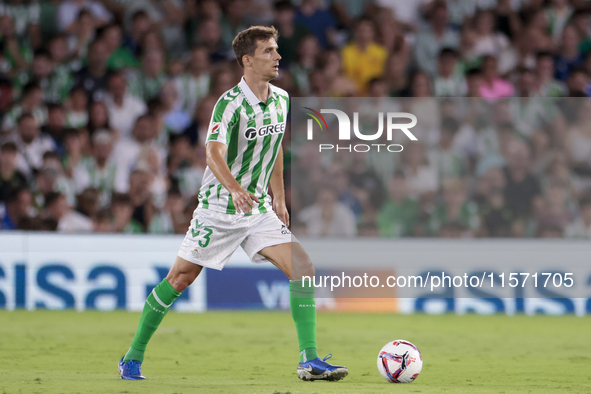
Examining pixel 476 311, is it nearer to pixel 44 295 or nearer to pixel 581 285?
pixel 581 285

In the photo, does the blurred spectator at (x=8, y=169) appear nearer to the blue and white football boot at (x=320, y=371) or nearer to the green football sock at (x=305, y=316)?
the green football sock at (x=305, y=316)

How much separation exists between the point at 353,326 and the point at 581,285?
3.16m

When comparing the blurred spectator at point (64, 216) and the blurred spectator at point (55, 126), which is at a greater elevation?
the blurred spectator at point (55, 126)

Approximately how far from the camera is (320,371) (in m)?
5.11

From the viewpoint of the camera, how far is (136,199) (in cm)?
1048

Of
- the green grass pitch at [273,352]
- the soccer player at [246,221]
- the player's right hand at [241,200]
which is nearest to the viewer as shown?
the player's right hand at [241,200]

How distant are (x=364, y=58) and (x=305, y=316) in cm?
767

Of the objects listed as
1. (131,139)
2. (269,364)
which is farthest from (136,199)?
(269,364)

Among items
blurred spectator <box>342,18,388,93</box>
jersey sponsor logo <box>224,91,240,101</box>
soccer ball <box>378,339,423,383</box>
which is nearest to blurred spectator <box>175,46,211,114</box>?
blurred spectator <box>342,18,388,93</box>

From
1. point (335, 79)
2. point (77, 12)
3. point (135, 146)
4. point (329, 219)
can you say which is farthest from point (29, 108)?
point (329, 219)

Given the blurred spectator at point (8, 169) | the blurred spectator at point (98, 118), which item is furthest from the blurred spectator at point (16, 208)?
the blurred spectator at point (98, 118)

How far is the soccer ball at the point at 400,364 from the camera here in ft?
17.0

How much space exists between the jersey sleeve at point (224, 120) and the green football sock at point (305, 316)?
107cm

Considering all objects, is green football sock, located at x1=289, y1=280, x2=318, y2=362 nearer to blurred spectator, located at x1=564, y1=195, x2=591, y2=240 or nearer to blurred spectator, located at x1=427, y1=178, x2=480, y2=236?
blurred spectator, located at x1=427, y1=178, x2=480, y2=236
